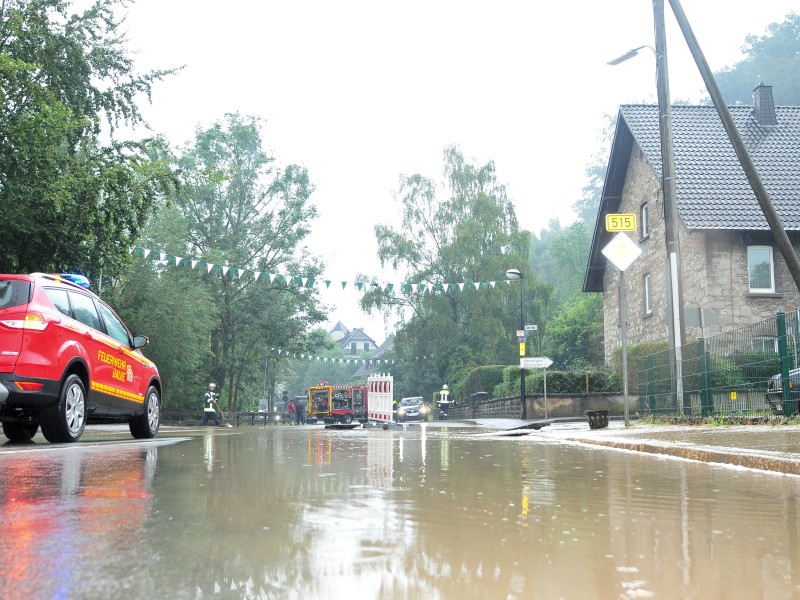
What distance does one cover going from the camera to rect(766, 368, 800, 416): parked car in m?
13.1

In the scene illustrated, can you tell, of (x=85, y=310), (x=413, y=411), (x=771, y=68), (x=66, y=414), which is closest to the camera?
(x=66, y=414)

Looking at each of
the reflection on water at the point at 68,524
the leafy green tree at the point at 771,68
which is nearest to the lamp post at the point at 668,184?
the reflection on water at the point at 68,524

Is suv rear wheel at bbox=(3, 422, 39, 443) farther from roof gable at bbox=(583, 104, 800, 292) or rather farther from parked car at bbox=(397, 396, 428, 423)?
parked car at bbox=(397, 396, 428, 423)

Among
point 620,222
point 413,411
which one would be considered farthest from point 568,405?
point 413,411

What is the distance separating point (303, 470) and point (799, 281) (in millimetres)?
11368

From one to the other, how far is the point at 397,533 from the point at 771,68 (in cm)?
7758

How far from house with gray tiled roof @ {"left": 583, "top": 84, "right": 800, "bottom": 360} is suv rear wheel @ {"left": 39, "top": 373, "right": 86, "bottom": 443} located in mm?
18603

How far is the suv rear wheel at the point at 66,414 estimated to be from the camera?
10336 millimetres

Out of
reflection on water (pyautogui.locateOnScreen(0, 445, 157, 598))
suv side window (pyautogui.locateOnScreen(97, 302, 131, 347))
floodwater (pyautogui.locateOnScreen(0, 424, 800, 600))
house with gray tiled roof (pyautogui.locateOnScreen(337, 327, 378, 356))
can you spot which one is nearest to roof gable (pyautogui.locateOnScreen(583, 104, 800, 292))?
suv side window (pyautogui.locateOnScreen(97, 302, 131, 347))

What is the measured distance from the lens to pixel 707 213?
29250 mm

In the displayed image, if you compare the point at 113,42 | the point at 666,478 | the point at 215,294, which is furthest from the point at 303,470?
the point at 215,294

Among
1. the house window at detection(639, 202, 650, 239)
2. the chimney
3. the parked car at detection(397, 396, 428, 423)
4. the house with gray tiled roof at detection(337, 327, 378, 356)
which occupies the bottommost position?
the parked car at detection(397, 396, 428, 423)

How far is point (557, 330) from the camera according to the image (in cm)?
5425

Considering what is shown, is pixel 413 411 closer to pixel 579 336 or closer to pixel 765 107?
pixel 579 336
